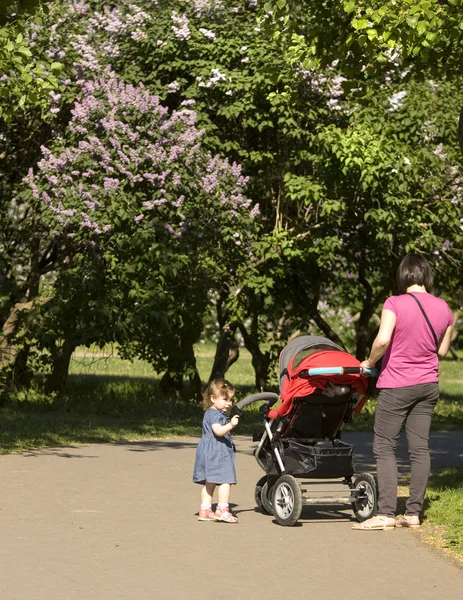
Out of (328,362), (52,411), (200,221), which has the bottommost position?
(52,411)

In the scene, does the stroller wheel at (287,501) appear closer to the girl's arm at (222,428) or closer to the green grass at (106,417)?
the girl's arm at (222,428)

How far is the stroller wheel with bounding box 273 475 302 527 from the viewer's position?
845 centimetres

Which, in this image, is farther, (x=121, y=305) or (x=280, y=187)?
(x=280, y=187)

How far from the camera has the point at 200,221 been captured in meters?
17.3

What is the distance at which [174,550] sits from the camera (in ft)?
24.7

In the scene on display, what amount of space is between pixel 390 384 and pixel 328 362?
1.67 feet

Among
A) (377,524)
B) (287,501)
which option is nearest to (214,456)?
(287,501)

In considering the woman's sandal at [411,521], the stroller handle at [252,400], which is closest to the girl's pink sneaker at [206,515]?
the stroller handle at [252,400]

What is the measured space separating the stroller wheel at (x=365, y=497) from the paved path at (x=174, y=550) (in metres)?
0.21

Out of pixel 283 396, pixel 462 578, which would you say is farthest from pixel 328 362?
pixel 462 578

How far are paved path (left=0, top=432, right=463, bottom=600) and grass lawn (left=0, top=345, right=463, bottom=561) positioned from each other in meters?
0.70

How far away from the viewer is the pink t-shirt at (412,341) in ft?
27.7

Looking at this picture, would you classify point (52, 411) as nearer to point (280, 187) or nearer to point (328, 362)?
point (280, 187)

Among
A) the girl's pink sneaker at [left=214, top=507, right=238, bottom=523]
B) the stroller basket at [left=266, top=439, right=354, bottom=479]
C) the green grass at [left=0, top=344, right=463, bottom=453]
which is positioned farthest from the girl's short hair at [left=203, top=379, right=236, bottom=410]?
the green grass at [left=0, top=344, right=463, bottom=453]
